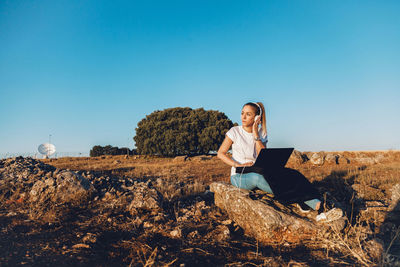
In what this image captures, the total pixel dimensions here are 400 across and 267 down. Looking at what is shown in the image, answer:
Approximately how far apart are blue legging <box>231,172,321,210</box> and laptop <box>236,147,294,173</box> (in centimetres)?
19

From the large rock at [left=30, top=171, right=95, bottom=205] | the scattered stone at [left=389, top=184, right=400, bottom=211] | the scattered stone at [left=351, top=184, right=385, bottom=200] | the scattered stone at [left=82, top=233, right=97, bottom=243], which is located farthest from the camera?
the scattered stone at [left=351, top=184, right=385, bottom=200]

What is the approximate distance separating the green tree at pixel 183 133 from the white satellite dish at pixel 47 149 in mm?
10545

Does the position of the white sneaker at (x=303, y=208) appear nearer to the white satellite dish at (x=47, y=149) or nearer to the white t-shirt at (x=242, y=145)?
the white t-shirt at (x=242, y=145)

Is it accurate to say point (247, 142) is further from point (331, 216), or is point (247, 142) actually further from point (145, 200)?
point (145, 200)

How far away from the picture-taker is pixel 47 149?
31.9m

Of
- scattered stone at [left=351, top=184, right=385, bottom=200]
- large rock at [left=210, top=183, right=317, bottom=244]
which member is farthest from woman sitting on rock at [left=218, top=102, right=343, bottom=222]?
scattered stone at [left=351, top=184, right=385, bottom=200]

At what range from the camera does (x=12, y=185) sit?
593 cm

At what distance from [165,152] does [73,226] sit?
1148 inches

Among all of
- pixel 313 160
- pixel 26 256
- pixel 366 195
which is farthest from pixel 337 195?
pixel 313 160

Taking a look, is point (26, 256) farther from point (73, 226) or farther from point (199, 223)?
point (199, 223)

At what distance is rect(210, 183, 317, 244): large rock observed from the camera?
3.86m

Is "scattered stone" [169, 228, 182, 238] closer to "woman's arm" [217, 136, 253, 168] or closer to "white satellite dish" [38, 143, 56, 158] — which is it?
"woman's arm" [217, 136, 253, 168]

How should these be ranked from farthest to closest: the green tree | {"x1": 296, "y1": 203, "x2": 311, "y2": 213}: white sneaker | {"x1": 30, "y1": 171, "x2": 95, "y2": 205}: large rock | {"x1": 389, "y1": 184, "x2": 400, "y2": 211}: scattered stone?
the green tree
{"x1": 30, "y1": 171, "x2": 95, "y2": 205}: large rock
{"x1": 389, "y1": 184, "x2": 400, "y2": 211}: scattered stone
{"x1": 296, "y1": 203, "x2": 311, "y2": 213}: white sneaker

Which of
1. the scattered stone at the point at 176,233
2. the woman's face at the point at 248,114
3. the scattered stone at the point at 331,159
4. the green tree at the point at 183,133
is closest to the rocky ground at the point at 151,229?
the scattered stone at the point at 176,233
